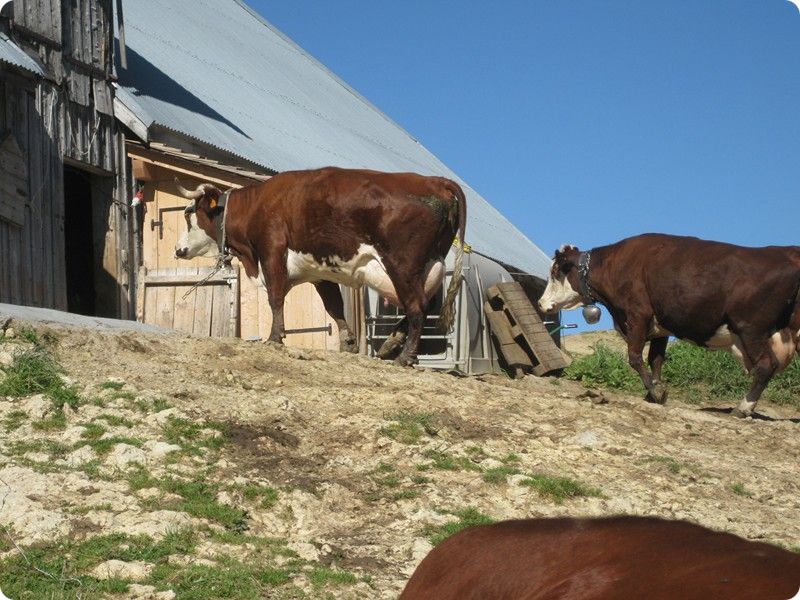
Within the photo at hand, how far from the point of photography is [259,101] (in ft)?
73.5

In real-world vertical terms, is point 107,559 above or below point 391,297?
below

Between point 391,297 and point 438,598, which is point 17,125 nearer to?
point 391,297

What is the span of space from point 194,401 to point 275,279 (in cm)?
440

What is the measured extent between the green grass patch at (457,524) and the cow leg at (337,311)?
21.5ft

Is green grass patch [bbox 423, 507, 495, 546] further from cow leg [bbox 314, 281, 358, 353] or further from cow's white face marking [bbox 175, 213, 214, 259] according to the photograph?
cow's white face marking [bbox 175, 213, 214, 259]

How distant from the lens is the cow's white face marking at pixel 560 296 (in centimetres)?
1473

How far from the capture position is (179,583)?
5605 mm

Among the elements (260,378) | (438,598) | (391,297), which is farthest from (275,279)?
(438,598)

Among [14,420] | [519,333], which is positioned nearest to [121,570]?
[14,420]

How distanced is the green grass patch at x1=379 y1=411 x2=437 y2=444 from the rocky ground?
2 centimetres

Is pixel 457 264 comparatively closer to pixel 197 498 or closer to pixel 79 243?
pixel 197 498

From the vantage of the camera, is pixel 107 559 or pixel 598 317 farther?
pixel 598 317

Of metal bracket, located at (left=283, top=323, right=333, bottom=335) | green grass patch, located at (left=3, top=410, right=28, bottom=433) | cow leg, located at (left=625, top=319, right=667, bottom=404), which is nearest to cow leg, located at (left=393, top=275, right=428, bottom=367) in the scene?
cow leg, located at (left=625, top=319, right=667, bottom=404)

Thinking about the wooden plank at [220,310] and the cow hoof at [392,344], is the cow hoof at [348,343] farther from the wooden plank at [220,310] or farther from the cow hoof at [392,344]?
the wooden plank at [220,310]
